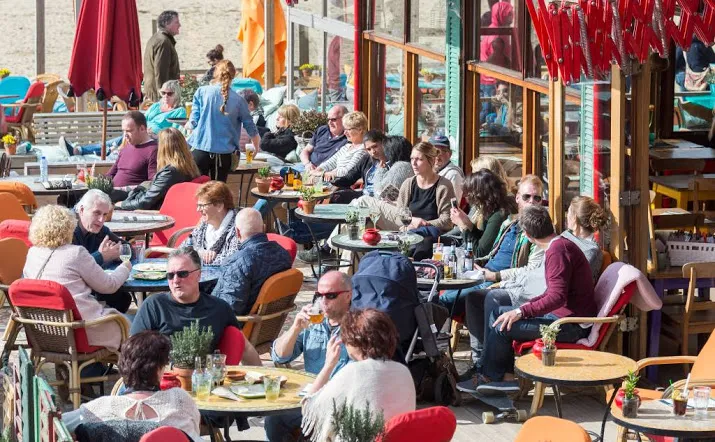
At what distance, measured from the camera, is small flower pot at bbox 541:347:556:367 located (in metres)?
6.89

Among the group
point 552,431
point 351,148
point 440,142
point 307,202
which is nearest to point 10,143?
point 351,148

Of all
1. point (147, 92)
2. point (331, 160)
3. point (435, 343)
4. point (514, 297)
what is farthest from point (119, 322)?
point (147, 92)

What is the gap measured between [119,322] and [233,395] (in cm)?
181

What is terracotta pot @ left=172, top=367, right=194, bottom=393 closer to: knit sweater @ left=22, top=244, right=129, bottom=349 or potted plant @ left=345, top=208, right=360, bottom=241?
knit sweater @ left=22, top=244, right=129, bottom=349

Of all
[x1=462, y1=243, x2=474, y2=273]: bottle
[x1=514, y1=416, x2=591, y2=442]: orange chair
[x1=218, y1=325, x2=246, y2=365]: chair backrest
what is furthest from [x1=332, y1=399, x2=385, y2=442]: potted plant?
[x1=462, y1=243, x2=474, y2=273]: bottle

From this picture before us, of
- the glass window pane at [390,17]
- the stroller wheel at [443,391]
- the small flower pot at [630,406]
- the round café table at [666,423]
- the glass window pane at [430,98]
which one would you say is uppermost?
the glass window pane at [390,17]

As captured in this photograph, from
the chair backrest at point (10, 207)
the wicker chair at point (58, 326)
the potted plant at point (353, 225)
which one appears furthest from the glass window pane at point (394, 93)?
the wicker chair at point (58, 326)

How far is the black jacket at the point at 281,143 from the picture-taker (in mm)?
14586

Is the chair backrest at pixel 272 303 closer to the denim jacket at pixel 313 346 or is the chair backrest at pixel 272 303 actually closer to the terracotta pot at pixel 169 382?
the denim jacket at pixel 313 346

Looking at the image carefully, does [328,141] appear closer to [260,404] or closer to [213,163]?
[213,163]

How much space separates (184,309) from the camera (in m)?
6.83

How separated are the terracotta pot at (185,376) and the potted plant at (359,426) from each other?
1153mm

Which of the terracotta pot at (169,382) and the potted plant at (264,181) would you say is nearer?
the terracotta pot at (169,382)

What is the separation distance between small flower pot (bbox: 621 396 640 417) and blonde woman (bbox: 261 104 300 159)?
8.92m
